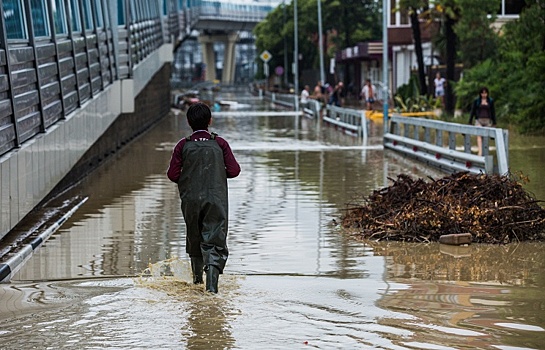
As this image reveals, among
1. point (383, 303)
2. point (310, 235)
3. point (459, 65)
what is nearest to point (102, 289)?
point (383, 303)

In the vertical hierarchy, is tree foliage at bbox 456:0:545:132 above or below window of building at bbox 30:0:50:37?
below

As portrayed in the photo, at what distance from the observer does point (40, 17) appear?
59.1 feet

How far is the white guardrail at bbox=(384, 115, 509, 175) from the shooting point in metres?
18.9

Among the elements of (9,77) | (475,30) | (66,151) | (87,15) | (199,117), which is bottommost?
(475,30)

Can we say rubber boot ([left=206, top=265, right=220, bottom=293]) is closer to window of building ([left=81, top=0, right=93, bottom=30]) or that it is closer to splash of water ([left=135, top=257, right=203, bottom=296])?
splash of water ([left=135, top=257, right=203, bottom=296])

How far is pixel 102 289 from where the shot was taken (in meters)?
10.1

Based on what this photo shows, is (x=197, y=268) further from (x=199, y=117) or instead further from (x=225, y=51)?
(x=225, y=51)

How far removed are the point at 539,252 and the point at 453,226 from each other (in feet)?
3.61

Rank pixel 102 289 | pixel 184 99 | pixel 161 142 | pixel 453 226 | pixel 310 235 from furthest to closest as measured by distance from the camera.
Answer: pixel 184 99 → pixel 161 142 → pixel 310 235 → pixel 453 226 → pixel 102 289

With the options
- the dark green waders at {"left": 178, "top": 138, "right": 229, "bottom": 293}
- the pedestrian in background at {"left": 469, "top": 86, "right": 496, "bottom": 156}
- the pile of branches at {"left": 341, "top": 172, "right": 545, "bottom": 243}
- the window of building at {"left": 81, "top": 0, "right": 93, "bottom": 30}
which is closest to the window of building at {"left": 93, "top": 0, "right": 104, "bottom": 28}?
the window of building at {"left": 81, "top": 0, "right": 93, "bottom": 30}

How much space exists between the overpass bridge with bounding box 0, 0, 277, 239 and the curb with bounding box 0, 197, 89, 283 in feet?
1.08

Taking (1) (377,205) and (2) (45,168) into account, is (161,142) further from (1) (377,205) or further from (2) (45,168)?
(1) (377,205)

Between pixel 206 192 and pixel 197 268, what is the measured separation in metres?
0.71

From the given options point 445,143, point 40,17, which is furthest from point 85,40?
point 445,143
